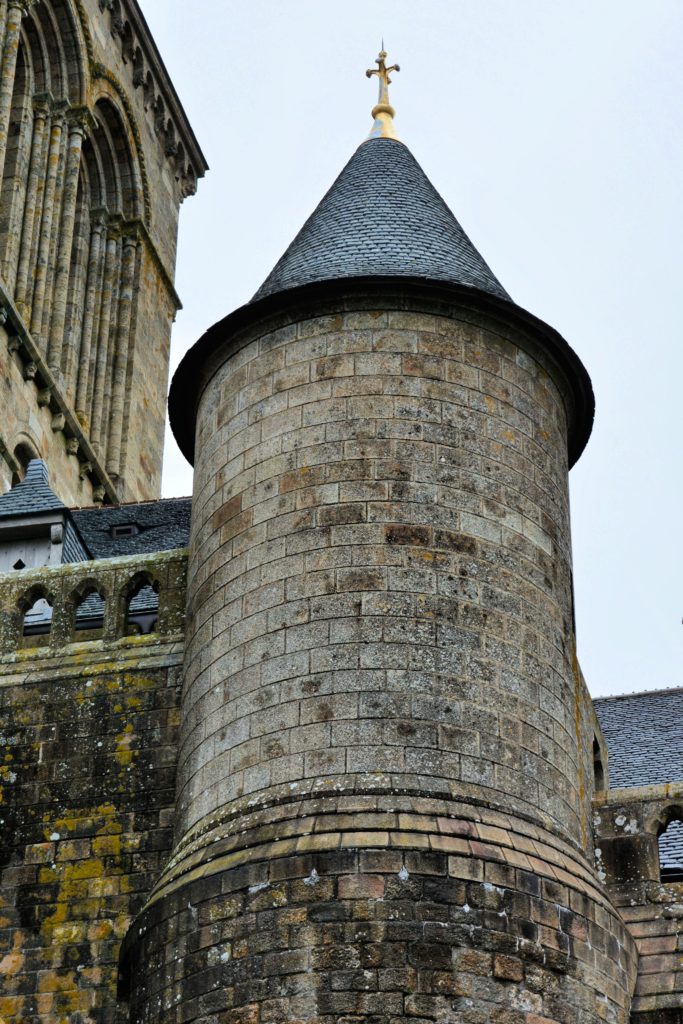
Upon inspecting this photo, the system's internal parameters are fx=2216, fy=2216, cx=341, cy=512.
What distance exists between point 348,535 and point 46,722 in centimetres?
283

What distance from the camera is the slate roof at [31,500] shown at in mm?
20562

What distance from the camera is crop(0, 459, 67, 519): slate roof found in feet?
67.5

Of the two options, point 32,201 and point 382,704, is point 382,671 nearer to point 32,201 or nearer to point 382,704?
point 382,704

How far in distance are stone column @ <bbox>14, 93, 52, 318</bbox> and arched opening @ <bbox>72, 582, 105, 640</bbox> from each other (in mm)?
13429

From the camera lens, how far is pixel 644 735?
18.5 m

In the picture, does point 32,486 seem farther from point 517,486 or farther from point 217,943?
point 217,943

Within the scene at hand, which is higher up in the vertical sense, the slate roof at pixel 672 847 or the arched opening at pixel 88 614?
the arched opening at pixel 88 614

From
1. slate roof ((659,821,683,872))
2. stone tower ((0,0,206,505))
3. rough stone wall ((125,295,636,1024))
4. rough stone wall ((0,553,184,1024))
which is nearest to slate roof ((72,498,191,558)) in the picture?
stone tower ((0,0,206,505))

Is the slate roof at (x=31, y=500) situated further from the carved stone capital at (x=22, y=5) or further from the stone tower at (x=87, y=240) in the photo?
the carved stone capital at (x=22, y=5)

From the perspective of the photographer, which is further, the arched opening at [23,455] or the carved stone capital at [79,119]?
the carved stone capital at [79,119]

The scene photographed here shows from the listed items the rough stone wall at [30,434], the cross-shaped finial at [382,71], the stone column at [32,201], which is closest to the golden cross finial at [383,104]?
the cross-shaped finial at [382,71]

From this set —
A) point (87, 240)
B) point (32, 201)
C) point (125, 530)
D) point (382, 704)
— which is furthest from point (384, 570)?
point (87, 240)

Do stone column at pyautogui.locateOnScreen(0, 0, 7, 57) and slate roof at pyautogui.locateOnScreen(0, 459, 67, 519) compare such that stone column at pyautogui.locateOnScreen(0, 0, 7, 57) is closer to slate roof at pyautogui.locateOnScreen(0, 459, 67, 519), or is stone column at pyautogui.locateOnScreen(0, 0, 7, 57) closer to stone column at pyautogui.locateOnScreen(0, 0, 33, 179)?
stone column at pyautogui.locateOnScreen(0, 0, 33, 179)

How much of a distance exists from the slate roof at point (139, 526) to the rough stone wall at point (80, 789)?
5.48m
